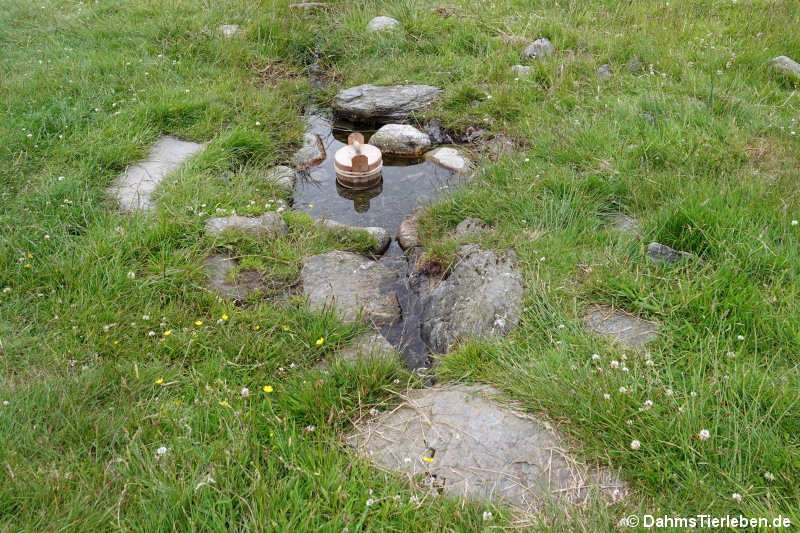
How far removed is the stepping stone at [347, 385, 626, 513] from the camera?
2826 mm

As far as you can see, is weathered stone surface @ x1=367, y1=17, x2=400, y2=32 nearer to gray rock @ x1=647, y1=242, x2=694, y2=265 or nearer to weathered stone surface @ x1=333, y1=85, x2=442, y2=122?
weathered stone surface @ x1=333, y1=85, x2=442, y2=122

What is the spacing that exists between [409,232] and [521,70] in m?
3.16

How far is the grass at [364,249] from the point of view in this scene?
277 centimetres

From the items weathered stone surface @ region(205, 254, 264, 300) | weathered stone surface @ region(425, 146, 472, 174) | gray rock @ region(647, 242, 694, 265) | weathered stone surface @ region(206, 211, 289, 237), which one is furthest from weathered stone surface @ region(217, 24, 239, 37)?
gray rock @ region(647, 242, 694, 265)

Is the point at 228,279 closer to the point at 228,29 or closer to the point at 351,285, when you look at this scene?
the point at 351,285

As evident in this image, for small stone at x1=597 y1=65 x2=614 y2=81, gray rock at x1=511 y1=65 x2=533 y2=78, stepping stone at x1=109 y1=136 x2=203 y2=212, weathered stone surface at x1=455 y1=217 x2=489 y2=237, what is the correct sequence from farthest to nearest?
gray rock at x1=511 y1=65 x2=533 y2=78
small stone at x1=597 y1=65 x2=614 y2=81
stepping stone at x1=109 y1=136 x2=203 y2=212
weathered stone surface at x1=455 y1=217 x2=489 y2=237

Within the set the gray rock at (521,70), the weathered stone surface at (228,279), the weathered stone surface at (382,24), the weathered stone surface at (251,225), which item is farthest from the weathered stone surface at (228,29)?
the weathered stone surface at (228,279)

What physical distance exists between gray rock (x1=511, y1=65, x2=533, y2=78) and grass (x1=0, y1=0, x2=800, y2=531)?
17cm

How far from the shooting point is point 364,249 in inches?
205

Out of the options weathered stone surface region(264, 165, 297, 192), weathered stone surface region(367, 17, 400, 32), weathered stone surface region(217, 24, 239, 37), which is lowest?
weathered stone surface region(264, 165, 297, 192)

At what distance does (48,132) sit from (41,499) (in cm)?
443

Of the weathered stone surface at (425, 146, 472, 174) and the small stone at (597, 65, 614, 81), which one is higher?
the small stone at (597, 65, 614, 81)

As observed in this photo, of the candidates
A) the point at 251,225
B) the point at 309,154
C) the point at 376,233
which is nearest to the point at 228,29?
the point at 309,154

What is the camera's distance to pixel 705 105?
6.00m
